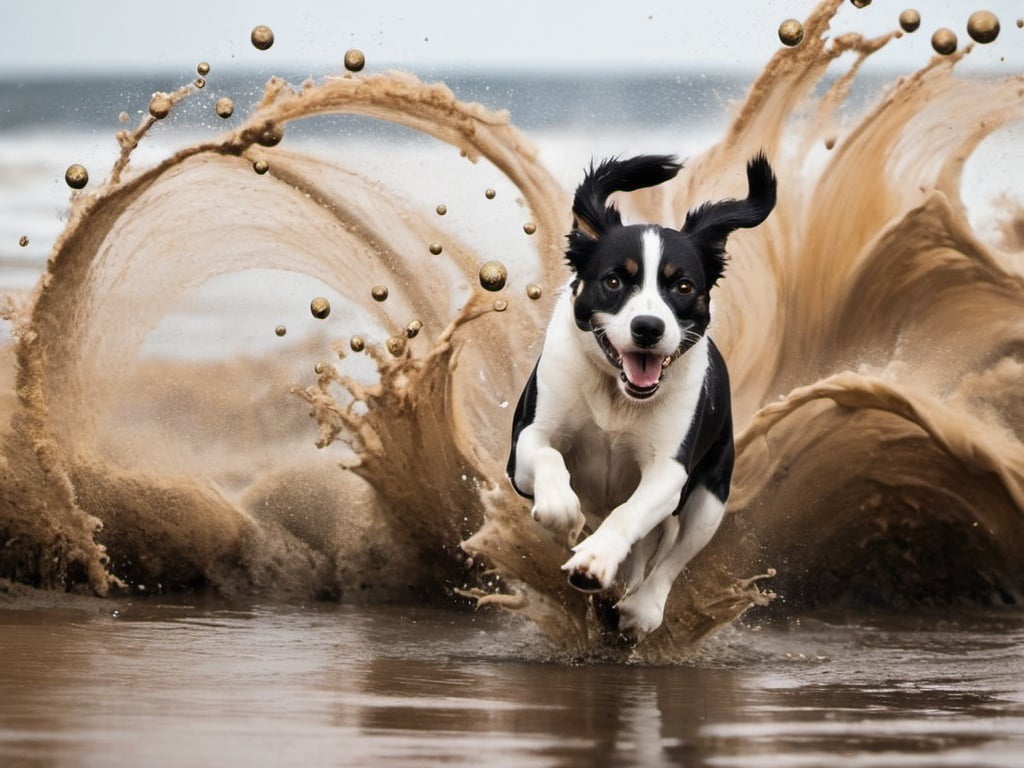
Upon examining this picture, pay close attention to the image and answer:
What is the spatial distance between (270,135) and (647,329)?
343cm

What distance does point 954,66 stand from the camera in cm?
871

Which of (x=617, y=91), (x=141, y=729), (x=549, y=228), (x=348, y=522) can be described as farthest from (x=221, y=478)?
(x=617, y=91)

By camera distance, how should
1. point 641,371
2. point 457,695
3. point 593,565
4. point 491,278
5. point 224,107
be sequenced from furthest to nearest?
point 224,107 → point 491,278 → point 641,371 → point 593,565 → point 457,695

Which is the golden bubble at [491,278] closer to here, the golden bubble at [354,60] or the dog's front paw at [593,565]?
the golden bubble at [354,60]

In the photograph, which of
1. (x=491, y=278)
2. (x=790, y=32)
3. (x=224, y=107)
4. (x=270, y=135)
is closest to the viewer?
(x=491, y=278)

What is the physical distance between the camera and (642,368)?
17.5 ft

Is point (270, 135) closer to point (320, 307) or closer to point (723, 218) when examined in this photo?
point (320, 307)

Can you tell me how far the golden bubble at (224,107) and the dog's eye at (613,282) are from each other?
10.0 feet

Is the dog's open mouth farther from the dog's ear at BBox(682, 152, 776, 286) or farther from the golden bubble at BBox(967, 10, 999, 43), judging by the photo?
the golden bubble at BBox(967, 10, 999, 43)

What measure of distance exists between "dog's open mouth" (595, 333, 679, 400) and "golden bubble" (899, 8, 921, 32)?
3.24m

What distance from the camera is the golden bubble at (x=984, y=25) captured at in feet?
26.6

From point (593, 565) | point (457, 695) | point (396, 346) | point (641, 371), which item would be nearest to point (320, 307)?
point (396, 346)

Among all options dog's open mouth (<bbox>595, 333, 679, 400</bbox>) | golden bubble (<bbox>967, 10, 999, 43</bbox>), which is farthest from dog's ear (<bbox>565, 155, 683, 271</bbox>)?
golden bubble (<bbox>967, 10, 999, 43</bbox>)

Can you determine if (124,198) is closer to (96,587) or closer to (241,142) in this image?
(241,142)
